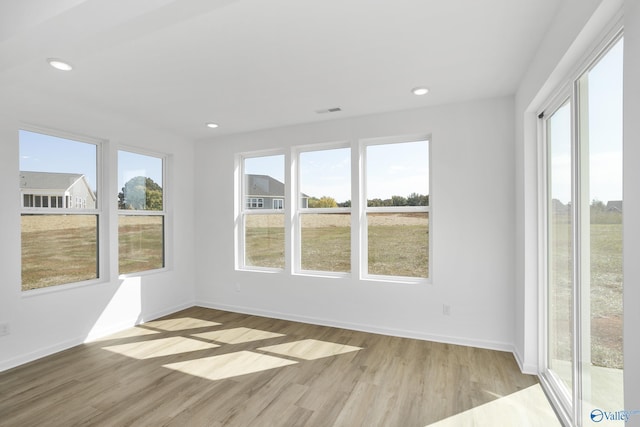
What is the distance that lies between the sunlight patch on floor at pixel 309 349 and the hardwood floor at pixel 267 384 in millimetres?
11

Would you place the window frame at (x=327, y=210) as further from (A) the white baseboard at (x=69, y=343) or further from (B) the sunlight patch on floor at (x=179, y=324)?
(A) the white baseboard at (x=69, y=343)

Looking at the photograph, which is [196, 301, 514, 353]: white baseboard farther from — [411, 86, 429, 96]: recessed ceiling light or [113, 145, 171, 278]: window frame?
[411, 86, 429, 96]: recessed ceiling light

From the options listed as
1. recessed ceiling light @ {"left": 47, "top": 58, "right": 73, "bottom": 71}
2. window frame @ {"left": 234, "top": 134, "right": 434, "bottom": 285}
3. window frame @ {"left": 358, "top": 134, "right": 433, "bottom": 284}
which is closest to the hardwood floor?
window frame @ {"left": 358, "top": 134, "right": 433, "bottom": 284}

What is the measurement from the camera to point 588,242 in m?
1.75

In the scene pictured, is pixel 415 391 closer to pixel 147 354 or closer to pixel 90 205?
pixel 147 354

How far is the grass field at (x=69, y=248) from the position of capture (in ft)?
10.0

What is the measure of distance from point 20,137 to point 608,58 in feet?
14.9

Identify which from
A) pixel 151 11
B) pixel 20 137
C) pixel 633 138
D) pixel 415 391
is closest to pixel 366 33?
pixel 151 11

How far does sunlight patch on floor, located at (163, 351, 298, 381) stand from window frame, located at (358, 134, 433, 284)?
1.45 m

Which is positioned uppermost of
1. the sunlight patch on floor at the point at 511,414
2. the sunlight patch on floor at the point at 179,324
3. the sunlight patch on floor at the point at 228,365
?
the sunlight patch on floor at the point at 511,414

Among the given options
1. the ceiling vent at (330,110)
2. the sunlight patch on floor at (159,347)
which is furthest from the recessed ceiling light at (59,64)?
the sunlight patch on floor at (159,347)

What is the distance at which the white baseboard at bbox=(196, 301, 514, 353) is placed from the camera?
318 centimetres

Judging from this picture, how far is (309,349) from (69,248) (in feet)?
9.21

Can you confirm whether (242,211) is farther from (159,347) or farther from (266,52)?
(266,52)
